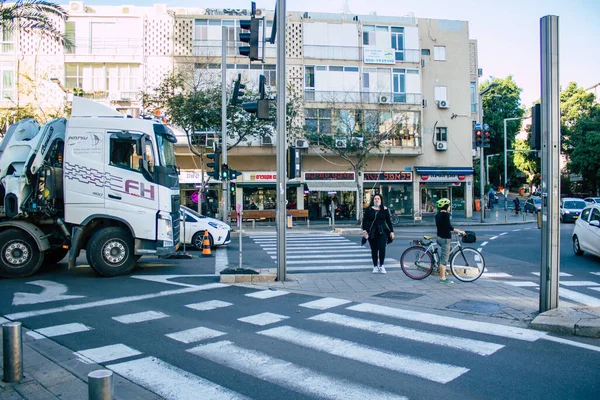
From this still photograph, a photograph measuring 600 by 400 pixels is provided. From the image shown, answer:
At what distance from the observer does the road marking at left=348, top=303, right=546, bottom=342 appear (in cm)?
660

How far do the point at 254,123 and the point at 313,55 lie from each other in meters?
8.69

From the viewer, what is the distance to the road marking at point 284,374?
15.3 feet

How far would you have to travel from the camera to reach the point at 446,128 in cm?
3875

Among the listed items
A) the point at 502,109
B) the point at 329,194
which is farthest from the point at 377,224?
the point at 502,109

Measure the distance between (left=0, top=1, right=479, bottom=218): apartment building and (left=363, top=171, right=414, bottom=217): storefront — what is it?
0.08 meters

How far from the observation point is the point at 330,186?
35.6m

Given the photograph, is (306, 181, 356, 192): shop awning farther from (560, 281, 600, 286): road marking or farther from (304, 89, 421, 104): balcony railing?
(560, 281, 600, 286): road marking

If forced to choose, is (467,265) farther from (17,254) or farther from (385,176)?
(385,176)

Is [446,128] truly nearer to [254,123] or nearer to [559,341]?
→ [254,123]

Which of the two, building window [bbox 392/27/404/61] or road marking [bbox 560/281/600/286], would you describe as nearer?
road marking [bbox 560/281/600/286]

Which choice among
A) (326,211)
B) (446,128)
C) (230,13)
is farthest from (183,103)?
(446,128)

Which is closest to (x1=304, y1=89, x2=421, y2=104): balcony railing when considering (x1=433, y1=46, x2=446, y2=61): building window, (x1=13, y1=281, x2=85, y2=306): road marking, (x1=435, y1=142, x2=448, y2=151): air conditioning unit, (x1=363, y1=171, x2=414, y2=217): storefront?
(x1=435, y1=142, x2=448, y2=151): air conditioning unit

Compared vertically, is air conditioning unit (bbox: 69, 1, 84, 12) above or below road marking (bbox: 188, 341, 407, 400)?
above

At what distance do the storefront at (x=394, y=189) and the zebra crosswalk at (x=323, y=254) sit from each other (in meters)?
16.6
